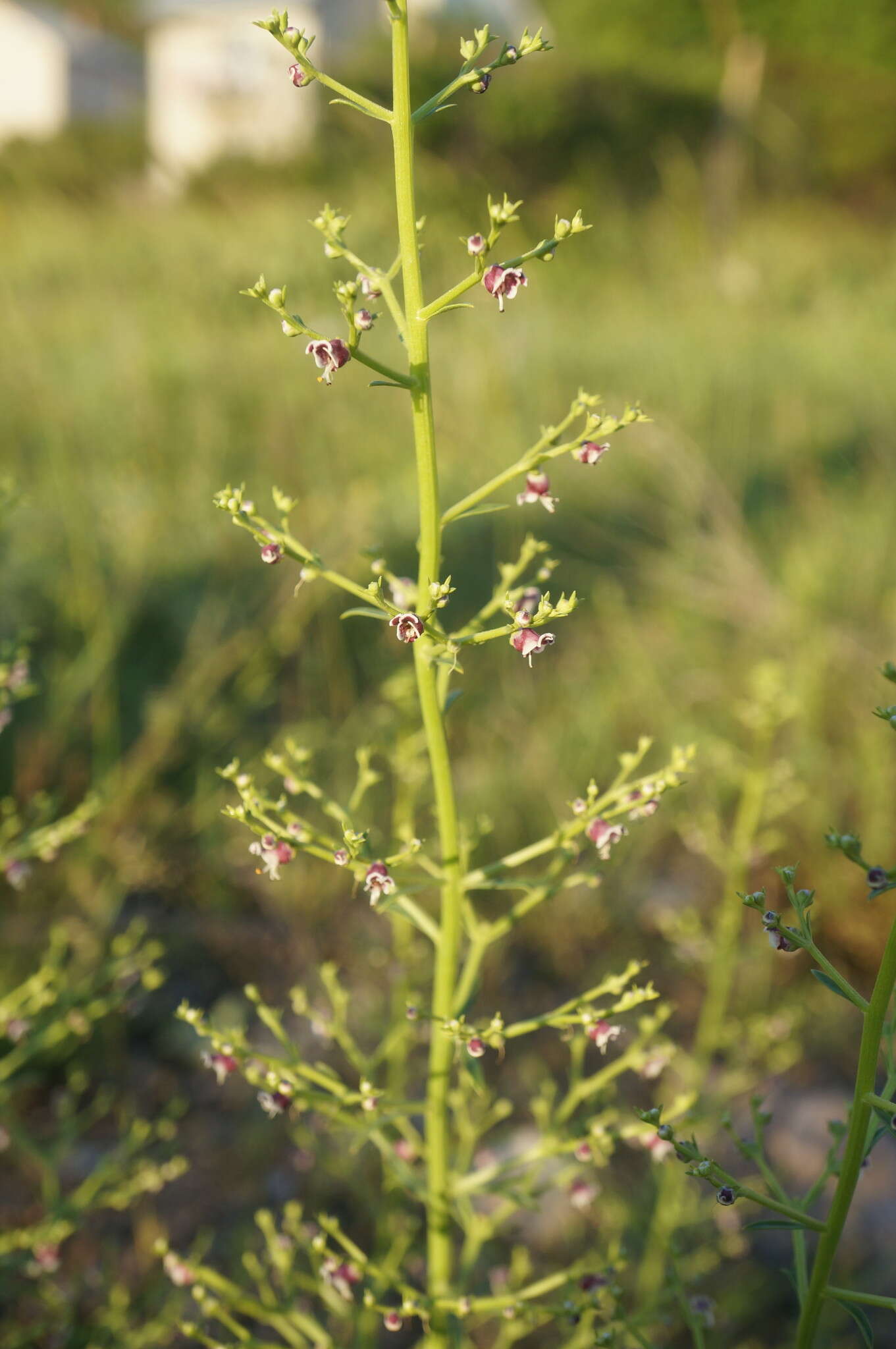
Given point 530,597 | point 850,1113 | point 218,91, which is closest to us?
point 850,1113

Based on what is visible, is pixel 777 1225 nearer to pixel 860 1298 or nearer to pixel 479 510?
pixel 860 1298

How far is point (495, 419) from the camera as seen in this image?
5754 mm

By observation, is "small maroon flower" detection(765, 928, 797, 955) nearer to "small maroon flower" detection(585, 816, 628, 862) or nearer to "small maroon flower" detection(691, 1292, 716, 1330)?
"small maroon flower" detection(585, 816, 628, 862)

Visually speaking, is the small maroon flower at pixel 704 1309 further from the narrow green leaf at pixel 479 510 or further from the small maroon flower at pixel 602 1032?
the narrow green leaf at pixel 479 510

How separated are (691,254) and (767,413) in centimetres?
663

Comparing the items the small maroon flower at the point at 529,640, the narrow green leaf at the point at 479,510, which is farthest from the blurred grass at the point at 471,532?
the small maroon flower at the point at 529,640

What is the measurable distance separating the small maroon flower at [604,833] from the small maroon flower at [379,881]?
0.22m

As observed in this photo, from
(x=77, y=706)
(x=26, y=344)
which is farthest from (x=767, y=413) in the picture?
(x=77, y=706)

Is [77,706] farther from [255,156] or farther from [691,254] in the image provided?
[255,156]

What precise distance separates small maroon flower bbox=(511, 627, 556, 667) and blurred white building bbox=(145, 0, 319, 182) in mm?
12618

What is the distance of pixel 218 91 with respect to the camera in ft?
65.8

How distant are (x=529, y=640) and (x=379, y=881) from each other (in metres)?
0.28

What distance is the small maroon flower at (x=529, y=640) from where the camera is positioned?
0.97m

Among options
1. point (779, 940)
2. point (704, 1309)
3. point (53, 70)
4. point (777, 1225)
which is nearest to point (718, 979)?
point (704, 1309)
